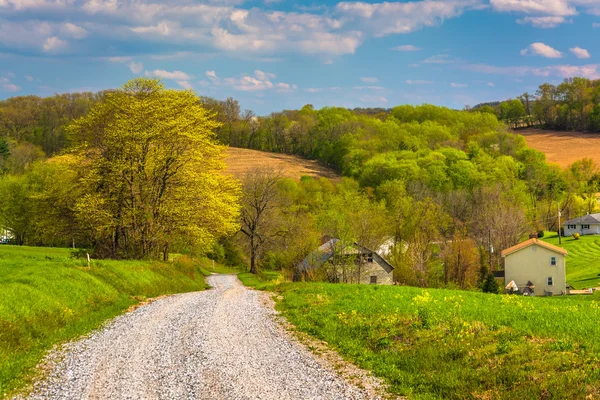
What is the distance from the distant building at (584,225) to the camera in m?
106

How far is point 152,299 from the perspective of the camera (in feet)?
89.4

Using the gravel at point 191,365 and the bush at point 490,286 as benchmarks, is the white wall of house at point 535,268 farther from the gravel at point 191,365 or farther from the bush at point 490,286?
the gravel at point 191,365

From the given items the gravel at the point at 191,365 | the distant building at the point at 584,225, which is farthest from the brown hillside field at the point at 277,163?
the gravel at the point at 191,365

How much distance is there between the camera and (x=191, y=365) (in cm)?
1310

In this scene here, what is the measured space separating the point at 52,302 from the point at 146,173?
18.3 meters

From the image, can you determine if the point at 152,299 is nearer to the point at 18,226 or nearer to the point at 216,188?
the point at 216,188

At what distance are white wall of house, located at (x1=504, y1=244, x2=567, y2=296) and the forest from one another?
409cm

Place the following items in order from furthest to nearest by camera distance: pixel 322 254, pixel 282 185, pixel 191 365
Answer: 1. pixel 282 185
2. pixel 322 254
3. pixel 191 365

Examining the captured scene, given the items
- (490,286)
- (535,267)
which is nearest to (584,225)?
(535,267)

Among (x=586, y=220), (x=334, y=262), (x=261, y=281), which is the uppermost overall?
(x=334, y=262)

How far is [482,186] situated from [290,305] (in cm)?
8606

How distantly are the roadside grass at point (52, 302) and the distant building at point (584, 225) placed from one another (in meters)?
97.7

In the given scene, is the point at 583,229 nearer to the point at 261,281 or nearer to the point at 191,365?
the point at 261,281

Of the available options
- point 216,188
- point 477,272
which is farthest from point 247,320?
point 477,272
